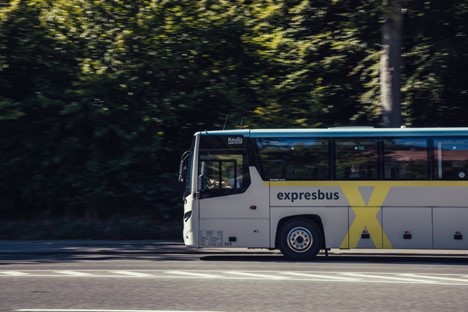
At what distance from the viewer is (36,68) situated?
24.0 m

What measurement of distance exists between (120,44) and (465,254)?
1043 centimetres

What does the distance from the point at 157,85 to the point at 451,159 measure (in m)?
9.48

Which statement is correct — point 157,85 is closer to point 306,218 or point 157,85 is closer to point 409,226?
point 306,218

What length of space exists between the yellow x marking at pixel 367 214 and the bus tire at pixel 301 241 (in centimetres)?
62

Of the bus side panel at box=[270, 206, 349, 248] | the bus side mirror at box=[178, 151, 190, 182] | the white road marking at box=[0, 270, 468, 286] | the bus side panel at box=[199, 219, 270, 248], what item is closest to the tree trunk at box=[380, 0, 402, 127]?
the bus side panel at box=[270, 206, 349, 248]

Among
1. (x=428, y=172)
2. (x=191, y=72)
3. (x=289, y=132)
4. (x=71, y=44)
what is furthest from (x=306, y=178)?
(x=71, y=44)

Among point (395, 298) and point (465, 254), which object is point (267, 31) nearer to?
point (465, 254)

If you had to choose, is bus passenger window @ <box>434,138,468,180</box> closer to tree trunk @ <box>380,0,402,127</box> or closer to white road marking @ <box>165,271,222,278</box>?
tree trunk @ <box>380,0,402,127</box>

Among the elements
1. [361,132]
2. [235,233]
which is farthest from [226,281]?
[361,132]

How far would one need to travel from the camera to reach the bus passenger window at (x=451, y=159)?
16906 millimetres

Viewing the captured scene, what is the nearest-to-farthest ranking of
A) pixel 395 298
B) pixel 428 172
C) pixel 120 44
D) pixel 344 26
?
pixel 395 298, pixel 428 172, pixel 120 44, pixel 344 26

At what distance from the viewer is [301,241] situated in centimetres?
1714

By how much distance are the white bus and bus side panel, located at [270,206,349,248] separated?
0.02 m

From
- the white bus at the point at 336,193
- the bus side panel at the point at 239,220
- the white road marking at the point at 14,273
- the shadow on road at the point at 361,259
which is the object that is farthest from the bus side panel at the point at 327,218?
the white road marking at the point at 14,273
